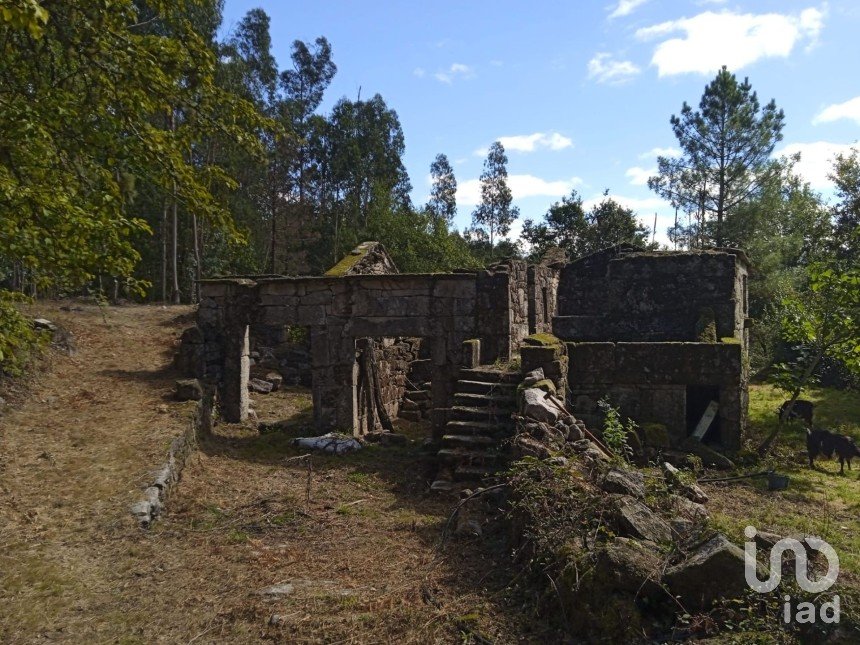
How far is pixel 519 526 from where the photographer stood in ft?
20.6

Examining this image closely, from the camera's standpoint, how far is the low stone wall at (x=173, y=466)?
7504 millimetres

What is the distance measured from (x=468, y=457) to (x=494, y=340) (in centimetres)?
373

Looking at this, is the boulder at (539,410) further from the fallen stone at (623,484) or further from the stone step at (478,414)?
the fallen stone at (623,484)

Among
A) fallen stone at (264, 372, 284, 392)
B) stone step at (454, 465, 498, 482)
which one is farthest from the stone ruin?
fallen stone at (264, 372, 284, 392)

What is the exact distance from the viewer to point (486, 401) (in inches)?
421

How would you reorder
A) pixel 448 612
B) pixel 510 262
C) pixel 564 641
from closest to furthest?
pixel 564 641, pixel 448 612, pixel 510 262

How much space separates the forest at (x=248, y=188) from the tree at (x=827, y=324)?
4 centimetres

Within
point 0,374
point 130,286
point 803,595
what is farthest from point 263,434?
point 803,595

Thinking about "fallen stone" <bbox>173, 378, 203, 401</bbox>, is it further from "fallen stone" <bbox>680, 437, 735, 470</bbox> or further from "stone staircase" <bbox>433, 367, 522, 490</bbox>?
"fallen stone" <bbox>680, 437, 735, 470</bbox>

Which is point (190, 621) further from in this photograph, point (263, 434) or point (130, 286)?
point (263, 434)

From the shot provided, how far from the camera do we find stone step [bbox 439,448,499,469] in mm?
9359

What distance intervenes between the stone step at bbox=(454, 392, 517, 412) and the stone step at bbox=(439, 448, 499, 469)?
1.15 metres

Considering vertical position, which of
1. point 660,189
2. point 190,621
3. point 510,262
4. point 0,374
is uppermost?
point 660,189

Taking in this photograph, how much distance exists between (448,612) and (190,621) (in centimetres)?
228
